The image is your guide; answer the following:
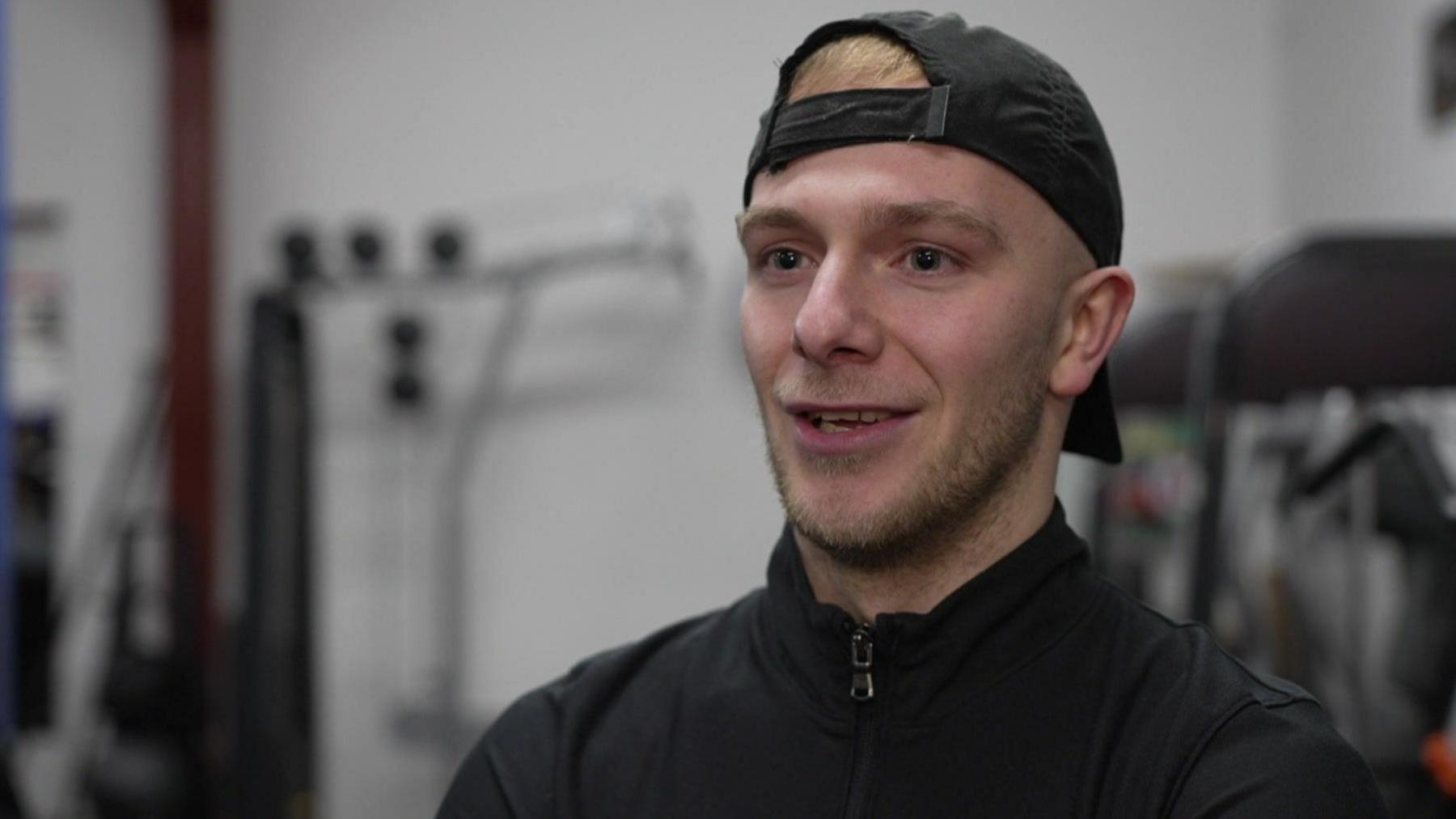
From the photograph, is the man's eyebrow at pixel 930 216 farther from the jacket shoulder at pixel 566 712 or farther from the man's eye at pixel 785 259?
the jacket shoulder at pixel 566 712

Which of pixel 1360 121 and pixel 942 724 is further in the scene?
pixel 1360 121

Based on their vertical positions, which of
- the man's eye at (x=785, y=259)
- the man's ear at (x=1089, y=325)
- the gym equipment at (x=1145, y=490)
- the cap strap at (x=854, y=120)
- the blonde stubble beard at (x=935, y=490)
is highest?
the cap strap at (x=854, y=120)

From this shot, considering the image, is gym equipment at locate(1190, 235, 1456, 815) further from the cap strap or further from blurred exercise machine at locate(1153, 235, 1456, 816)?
the cap strap

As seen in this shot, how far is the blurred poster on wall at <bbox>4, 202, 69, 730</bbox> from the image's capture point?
3814 mm

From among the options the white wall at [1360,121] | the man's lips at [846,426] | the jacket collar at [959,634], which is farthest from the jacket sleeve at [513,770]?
the white wall at [1360,121]

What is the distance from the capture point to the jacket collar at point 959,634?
99 centimetres

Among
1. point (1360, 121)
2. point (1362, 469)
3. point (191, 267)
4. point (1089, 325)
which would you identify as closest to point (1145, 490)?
point (1360, 121)

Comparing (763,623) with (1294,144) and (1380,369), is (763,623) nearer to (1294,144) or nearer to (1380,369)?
(1380,369)

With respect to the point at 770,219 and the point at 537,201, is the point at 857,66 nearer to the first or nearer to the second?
the point at 770,219

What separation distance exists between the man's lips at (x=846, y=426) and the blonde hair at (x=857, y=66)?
0.22 metres

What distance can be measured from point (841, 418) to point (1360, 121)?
3093 mm

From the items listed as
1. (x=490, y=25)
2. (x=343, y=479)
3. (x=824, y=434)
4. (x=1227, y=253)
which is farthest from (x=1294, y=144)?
(x=824, y=434)

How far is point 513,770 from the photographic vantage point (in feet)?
3.51

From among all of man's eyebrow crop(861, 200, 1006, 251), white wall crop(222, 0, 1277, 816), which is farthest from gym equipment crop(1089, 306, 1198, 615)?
man's eyebrow crop(861, 200, 1006, 251)
